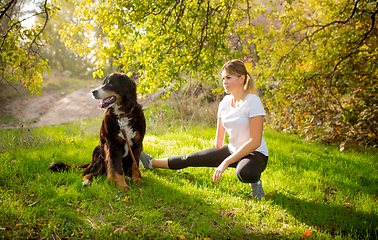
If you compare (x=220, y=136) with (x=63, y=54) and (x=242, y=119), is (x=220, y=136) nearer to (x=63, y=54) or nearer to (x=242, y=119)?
(x=242, y=119)

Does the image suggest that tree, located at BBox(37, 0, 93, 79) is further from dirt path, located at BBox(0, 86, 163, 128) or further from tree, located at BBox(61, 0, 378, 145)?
tree, located at BBox(61, 0, 378, 145)

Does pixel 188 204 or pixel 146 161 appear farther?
pixel 146 161

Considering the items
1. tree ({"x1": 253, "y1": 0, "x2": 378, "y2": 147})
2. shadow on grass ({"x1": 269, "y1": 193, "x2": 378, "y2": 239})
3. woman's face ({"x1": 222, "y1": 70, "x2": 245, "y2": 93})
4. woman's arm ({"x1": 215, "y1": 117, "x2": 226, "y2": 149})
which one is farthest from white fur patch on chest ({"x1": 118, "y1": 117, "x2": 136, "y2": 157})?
tree ({"x1": 253, "y1": 0, "x2": 378, "y2": 147})

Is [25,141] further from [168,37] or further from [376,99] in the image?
[376,99]

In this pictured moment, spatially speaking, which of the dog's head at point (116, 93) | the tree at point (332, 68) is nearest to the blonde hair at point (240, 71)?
the dog's head at point (116, 93)

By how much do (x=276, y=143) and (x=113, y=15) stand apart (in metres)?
4.47

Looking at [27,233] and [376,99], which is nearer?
[27,233]

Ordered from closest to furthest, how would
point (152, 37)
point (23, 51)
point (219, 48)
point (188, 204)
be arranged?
point (188, 204) → point (23, 51) → point (152, 37) → point (219, 48)

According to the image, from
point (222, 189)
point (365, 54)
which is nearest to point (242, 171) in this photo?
point (222, 189)

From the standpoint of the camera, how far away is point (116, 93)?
2777 mm

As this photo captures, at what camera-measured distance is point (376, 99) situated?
461 centimetres

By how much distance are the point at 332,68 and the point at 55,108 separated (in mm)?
16212

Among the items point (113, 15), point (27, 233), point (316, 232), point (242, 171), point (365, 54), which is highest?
point (113, 15)

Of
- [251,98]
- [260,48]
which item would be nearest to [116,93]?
[251,98]
